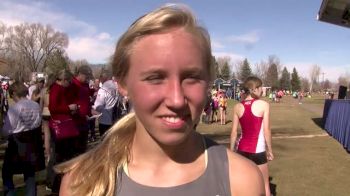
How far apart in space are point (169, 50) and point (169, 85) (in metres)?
0.12

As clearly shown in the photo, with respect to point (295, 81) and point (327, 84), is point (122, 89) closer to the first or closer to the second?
point (295, 81)

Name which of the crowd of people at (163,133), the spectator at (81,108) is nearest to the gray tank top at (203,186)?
the crowd of people at (163,133)

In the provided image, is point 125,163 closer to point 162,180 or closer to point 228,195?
point 162,180

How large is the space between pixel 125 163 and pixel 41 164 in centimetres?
511

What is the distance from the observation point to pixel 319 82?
170750 mm

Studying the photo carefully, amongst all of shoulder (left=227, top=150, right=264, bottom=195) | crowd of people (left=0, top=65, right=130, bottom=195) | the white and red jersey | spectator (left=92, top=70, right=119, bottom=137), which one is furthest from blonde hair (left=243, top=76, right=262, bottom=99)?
shoulder (left=227, top=150, right=264, bottom=195)

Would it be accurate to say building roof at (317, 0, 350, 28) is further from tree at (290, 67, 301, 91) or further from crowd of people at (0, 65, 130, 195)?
tree at (290, 67, 301, 91)

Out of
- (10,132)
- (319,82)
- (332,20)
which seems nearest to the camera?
(10,132)

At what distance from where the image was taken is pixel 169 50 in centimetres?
Answer: 150

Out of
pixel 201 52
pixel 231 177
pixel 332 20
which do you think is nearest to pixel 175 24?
pixel 201 52

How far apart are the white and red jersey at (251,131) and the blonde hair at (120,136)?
5.22m

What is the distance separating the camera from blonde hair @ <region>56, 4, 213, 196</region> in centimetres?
157

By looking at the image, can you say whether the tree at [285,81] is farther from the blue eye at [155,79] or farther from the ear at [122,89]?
the blue eye at [155,79]

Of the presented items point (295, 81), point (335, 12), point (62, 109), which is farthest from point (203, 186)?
point (295, 81)
